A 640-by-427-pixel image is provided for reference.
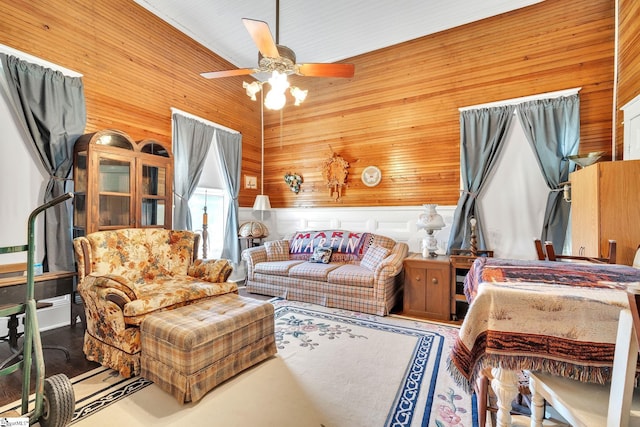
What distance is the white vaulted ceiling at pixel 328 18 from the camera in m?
3.63

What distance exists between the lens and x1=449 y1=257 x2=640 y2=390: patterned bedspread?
1008mm

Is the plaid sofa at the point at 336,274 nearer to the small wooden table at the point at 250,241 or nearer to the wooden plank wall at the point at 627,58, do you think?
the small wooden table at the point at 250,241

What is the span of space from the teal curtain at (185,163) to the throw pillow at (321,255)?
73.6 inches

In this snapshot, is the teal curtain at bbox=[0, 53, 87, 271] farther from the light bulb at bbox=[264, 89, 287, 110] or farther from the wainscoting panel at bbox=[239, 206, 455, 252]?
the wainscoting panel at bbox=[239, 206, 455, 252]

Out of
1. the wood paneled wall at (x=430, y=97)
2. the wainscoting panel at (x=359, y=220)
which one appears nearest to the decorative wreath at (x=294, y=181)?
the wood paneled wall at (x=430, y=97)

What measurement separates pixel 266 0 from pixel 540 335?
4.25 metres

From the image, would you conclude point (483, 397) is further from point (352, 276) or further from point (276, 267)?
point (276, 267)

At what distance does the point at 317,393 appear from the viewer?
192 cm

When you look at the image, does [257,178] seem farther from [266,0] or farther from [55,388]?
[55,388]

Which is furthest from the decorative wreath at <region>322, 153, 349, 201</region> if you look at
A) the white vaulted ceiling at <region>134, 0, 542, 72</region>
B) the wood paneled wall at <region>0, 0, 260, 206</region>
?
the wood paneled wall at <region>0, 0, 260, 206</region>

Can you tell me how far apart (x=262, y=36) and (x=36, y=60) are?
254 cm

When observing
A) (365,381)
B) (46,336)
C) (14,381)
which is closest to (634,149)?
(365,381)

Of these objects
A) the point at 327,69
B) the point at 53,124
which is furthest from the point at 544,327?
the point at 53,124

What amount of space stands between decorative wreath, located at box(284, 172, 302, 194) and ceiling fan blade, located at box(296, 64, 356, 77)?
2.81 metres
